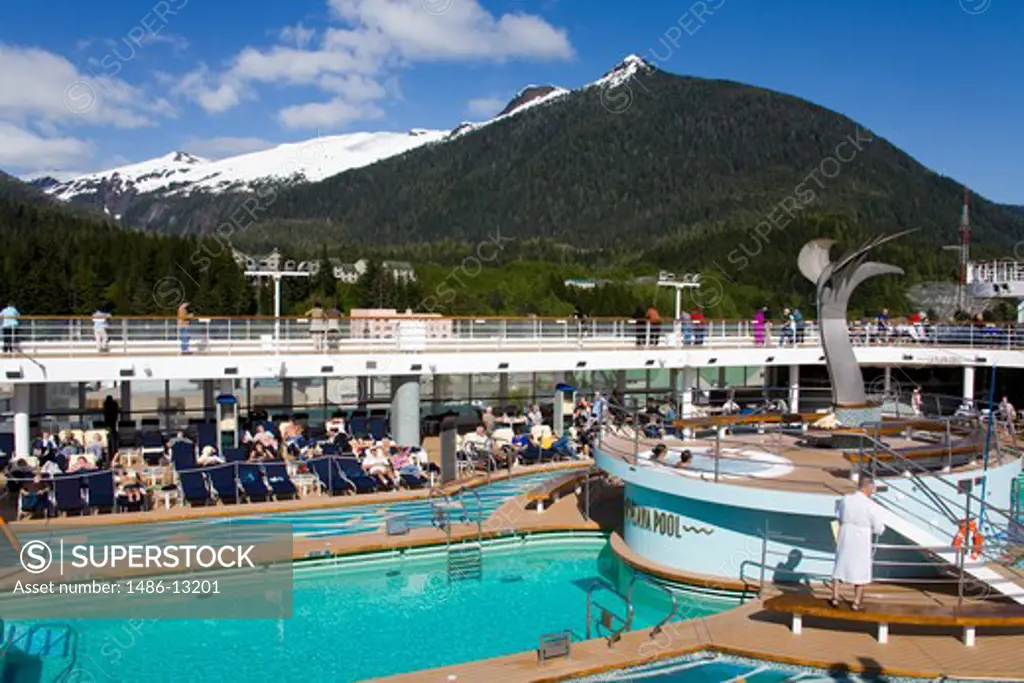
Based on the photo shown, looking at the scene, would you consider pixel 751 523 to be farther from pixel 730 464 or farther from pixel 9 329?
pixel 9 329

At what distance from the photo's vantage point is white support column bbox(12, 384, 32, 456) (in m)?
15.4

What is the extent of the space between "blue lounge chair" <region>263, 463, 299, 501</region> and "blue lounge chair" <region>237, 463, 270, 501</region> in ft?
0.34

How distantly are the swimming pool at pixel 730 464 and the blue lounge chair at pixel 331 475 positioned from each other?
16.3 ft

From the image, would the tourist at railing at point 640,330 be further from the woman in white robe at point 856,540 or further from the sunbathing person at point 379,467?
the woman in white robe at point 856,540

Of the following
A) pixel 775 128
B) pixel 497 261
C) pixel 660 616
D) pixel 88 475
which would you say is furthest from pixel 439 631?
pixel 775 128

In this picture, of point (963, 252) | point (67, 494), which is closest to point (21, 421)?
point (67, 494)

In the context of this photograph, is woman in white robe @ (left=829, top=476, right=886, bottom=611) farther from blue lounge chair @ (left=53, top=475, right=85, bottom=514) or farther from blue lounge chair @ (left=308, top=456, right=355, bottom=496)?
blue lounge chair @ (left=53, top=475, right=85, bottom=514)

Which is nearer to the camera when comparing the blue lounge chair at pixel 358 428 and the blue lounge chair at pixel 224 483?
the blue lounge chair at pixel 224 483

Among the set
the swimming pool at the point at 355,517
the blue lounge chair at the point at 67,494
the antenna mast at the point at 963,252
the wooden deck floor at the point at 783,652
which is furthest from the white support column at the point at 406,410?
the antenna mast at the point at 963,252

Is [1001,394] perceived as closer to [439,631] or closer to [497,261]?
[439,631]

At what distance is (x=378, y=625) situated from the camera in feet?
31.7

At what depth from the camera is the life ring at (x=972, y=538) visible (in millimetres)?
8969

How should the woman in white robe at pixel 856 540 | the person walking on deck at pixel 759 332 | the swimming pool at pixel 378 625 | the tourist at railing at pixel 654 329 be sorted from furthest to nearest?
the person walking on deck at pixel 759 332
the tourist at railing at pixel 654 329
the swimming pool at pixel 378 625
the woman in white robe at pixel 856 540

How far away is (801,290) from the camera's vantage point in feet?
392
